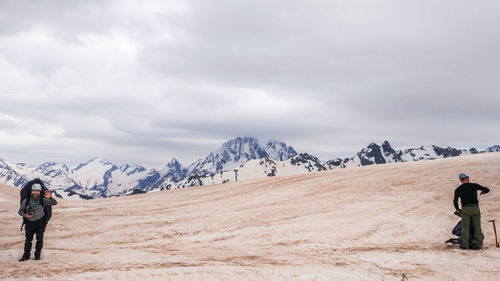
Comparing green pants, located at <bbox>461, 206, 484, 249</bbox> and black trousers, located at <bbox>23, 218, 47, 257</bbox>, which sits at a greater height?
black trousers, located at <bbox>23, 218, 47, 257</bbox>

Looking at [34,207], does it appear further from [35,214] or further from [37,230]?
[37,230]

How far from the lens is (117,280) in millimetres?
8875

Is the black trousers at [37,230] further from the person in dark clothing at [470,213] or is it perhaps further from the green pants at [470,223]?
the green pants at [470,223]

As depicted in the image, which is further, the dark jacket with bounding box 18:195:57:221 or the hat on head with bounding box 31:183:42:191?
the hat on head with bounding box 31:183:42:191

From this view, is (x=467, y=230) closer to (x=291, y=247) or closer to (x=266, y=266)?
(x=291, y=247)

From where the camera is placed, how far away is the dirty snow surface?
1012 centimetres

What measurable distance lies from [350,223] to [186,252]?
27.1ft

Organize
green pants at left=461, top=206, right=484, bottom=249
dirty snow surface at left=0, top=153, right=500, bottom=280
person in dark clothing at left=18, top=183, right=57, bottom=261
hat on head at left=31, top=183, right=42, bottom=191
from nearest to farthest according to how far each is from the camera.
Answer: dirty snow surface at left=0, top=153, right=500, bottom=280 < person in dark clothing at left=18, top=183, right=57, bottom=261 < hat on head at left=31, top=183, right=42, bottom=191 < green pants at left=461, top=206, right=484, bottom=249

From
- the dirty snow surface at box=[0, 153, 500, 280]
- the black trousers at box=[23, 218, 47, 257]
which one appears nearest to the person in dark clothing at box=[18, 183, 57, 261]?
the black trousers at box=[23, 218, 47, 257]

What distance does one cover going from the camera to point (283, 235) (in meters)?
16.0

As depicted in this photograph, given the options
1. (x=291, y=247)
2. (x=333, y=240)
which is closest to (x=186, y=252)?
(x=291, y=247)

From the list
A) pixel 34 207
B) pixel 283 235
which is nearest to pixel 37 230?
pixel 34 207

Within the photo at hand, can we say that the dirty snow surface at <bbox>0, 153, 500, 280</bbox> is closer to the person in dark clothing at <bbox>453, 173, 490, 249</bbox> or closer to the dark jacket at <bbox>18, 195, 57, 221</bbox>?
the person in dark clothing at <bbox>453, 173, 490, 249</bbox>

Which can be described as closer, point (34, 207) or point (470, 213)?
point (34, 207)
